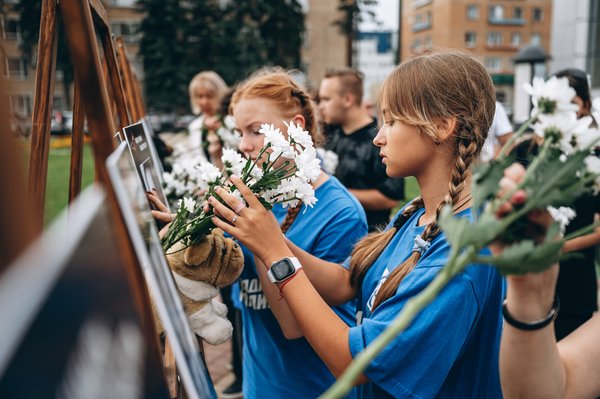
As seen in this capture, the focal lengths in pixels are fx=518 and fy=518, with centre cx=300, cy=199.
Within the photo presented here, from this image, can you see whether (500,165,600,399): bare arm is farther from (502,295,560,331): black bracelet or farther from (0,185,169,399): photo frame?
(0,185,169,399): photo frame

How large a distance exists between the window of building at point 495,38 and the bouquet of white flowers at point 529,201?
64988 millimetres

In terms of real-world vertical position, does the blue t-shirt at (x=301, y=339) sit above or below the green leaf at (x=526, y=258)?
below

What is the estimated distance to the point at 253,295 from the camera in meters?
1.95

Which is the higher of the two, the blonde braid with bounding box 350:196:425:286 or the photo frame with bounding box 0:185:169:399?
the photo frame with bounding box 0:185:169:399

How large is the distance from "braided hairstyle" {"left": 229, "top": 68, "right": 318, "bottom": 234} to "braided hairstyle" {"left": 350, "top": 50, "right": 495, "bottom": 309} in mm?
707

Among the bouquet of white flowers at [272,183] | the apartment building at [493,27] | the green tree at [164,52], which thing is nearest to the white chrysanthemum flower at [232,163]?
the bouquet of white flowers at [272,183]

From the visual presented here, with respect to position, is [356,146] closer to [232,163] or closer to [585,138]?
[232,163]

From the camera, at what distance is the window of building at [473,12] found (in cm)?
5750

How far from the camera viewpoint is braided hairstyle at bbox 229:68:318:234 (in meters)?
2.07

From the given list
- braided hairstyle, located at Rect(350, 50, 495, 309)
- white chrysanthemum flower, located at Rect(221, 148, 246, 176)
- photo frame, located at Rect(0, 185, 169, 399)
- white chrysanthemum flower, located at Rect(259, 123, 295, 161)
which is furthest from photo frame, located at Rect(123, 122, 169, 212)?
braided hairstyle, located at Rect(350, 50, 495, 309)

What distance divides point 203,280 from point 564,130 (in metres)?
1.03

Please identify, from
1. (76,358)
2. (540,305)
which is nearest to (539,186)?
(540,305)

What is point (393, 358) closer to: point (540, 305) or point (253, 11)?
point (540, 305)

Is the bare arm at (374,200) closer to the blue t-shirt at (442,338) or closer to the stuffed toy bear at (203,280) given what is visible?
the stuffed toy bear at (203,280)
